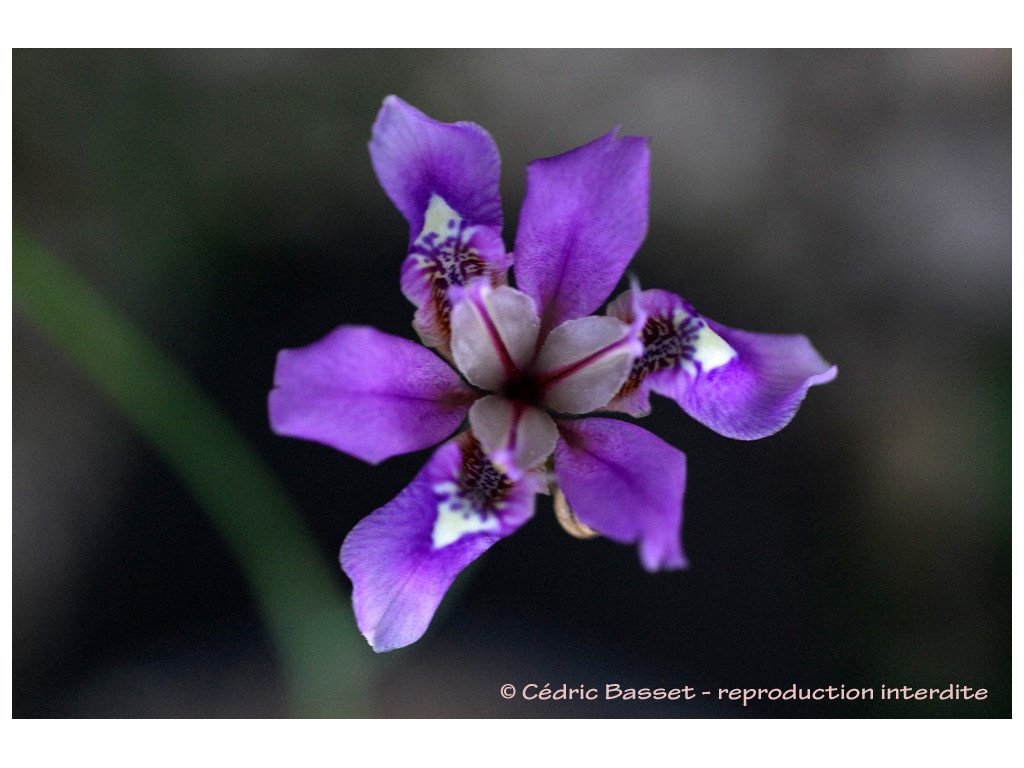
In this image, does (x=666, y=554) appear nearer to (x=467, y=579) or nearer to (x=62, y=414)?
(x=467, y=579)

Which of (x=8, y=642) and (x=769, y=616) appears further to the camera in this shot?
(x=769, y=616)

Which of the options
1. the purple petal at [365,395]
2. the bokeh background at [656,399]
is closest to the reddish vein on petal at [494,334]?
the purple petal at [365,395]

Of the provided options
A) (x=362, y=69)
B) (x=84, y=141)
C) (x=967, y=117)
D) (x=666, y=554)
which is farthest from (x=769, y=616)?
(x=84, y=141)

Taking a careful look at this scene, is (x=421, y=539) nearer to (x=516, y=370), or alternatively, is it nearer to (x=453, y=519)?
(x=453, y=519)

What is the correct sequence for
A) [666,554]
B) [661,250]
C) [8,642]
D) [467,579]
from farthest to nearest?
[661,250] < [467,579] < [8,642] < [666,554]

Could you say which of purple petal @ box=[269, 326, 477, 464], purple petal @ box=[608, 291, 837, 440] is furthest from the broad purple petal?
purple petal @ box=[608, 291, 837, 440]

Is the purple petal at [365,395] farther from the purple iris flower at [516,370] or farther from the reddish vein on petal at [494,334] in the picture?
the reddish vein on petal at [494,334]
